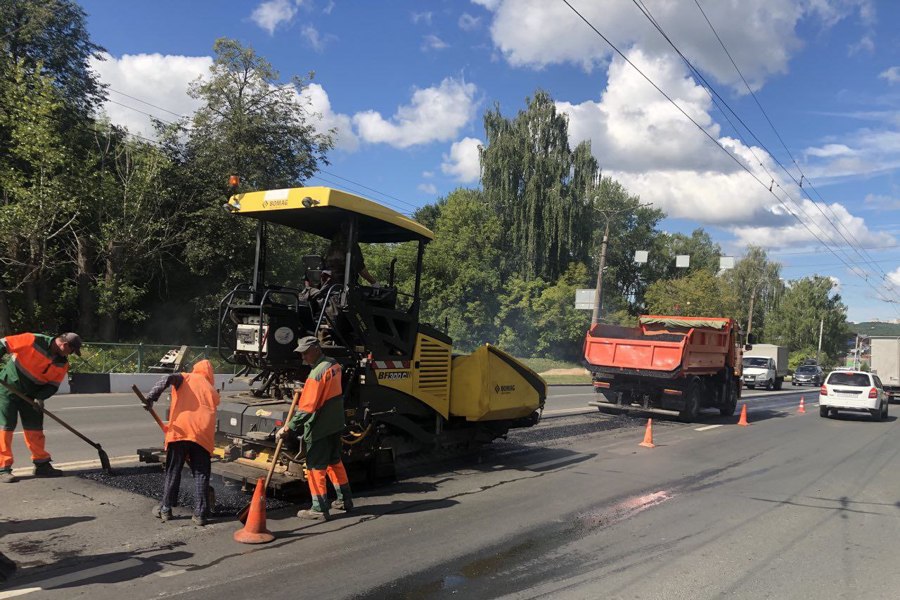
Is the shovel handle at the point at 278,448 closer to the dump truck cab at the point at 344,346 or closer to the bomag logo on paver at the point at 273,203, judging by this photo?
the dump truck cab at the point at 344,346

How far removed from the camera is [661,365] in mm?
14578

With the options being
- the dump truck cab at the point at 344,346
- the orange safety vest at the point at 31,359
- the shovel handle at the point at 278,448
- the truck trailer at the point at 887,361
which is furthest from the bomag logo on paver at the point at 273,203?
the truck trailer at the point at 887,361

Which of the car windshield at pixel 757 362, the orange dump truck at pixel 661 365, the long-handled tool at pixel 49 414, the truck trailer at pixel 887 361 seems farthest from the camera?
the car windshield at pixel 757 362

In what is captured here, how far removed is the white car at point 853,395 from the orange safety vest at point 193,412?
61.4ft

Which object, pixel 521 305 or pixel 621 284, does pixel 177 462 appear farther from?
pixel 621 284

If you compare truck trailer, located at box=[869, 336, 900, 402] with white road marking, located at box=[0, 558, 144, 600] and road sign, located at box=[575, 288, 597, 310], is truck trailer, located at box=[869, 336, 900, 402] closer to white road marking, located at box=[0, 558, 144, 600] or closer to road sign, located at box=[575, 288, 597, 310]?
road sign, located at box=[575, 288, 597, 310]

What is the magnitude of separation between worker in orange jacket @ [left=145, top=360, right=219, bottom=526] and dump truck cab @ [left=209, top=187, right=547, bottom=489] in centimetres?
65

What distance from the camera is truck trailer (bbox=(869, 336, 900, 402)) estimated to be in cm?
2634

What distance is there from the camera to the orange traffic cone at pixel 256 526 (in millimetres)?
4855

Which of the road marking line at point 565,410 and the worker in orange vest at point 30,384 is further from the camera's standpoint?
the road marking line at point 565,410

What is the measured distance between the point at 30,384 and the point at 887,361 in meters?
30.8

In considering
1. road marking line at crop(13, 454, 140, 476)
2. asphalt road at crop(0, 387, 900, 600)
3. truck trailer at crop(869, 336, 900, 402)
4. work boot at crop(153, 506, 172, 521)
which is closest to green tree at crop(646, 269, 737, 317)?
truck trailer at crop(869, 336, 900, 402)

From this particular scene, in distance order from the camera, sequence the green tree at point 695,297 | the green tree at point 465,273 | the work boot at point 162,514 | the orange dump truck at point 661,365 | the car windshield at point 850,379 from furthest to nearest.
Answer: the green tree at point 695,297 < the green tree at point 465,273 < the car windshield at point 850,379 < the orange dump truck at point 661,365 < the work boot at point 162,514

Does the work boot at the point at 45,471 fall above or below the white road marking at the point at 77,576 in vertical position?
above
